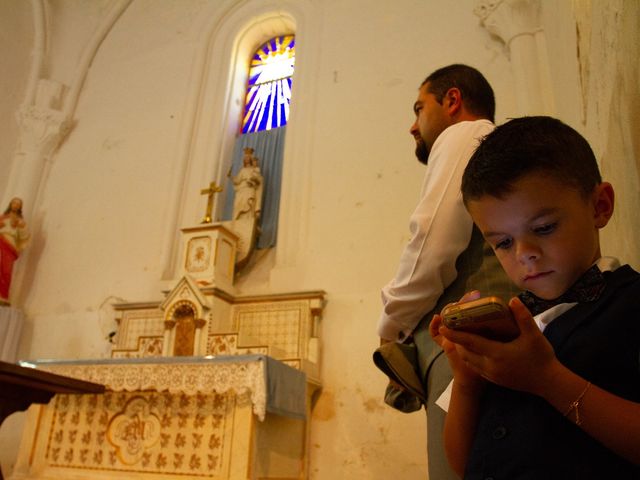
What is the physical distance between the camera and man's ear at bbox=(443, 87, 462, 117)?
1759 millimetres

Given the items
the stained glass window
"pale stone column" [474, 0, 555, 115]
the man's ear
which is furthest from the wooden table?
the stained glass window

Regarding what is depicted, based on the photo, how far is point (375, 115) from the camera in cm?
601

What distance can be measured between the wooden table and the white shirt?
79.7 inches

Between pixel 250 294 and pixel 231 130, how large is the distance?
265cm

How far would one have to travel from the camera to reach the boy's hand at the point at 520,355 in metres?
0.76

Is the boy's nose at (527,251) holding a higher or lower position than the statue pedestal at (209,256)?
lower

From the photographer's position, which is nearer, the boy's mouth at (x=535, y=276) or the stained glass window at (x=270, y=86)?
the boy's mouth at (x=535, y=276)

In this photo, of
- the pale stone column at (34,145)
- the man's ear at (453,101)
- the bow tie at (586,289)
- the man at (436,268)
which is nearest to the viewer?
the bow tie at (586,289)

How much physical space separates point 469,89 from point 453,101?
79 millimetres

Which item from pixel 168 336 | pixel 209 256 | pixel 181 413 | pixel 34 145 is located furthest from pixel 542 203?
pixel 34 145

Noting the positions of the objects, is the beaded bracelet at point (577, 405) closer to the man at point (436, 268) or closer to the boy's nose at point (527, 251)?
the boy's nose at point (527, 251)

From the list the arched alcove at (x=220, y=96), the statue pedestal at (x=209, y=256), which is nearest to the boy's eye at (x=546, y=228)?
the statue pedestal at (x=209, y=256)

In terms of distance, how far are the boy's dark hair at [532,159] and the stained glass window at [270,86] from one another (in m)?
6.18

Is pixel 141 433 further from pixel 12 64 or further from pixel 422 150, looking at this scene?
pixel 12 64
